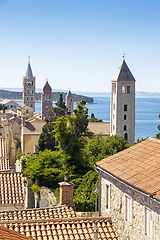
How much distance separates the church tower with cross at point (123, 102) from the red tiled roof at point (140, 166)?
4848cm

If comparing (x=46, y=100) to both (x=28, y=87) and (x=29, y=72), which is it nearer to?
(x=28, y=87)

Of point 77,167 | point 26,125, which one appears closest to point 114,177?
point 77,167

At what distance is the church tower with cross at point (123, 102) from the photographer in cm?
5788

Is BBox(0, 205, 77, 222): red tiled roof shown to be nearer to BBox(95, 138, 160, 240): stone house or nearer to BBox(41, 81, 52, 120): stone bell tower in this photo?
BBox(95, 138, 160, 240): stone house

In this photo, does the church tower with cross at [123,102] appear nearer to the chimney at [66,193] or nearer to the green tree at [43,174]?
the green tree at [43,174]

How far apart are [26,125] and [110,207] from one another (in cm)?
4716

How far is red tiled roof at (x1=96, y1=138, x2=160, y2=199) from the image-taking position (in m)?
7.54

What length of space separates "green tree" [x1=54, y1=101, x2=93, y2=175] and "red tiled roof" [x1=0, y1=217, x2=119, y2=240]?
13890mm

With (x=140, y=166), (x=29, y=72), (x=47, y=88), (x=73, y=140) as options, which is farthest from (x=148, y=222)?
(x=29, y=72)

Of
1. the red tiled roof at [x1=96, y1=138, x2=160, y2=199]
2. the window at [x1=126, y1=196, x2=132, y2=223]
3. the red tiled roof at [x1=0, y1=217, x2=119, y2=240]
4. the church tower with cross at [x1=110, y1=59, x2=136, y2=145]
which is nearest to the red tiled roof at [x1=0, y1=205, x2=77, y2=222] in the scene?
the red tiled roof at [x1=0, y1=217, x2=119, y2=240]

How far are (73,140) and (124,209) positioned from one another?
1660 cm

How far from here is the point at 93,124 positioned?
197ft

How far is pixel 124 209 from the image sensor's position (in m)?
8.43

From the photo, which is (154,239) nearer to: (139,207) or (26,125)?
(139,207)
